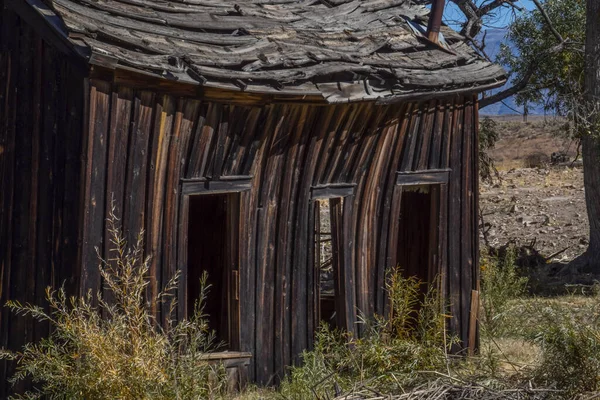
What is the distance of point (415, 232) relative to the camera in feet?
38.3

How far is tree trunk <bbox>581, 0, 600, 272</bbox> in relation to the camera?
633 inches

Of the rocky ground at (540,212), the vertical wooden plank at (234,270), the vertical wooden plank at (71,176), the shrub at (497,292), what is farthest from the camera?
the rocky ground at (540,212)

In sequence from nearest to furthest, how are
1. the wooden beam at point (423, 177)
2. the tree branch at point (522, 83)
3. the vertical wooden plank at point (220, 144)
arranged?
the vertical wooden plank at point (220, 144) < the wooden beam at point (423, 177) < the tree branch at point (522, 83)

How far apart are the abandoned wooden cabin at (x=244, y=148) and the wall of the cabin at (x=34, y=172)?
0.05ft

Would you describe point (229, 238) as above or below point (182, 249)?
above

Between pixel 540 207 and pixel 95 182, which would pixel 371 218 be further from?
pixel 540 207

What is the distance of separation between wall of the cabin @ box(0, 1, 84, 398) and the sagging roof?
542 mm

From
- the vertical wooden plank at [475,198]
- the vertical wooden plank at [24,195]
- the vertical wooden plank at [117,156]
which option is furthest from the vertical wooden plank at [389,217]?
the vertical wooden plank at [24,195]

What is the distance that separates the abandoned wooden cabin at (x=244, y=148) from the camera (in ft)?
25.5

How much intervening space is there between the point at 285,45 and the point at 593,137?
8.55 metres

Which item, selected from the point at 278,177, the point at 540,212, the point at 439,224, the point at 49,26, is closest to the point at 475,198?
the point at 439,224

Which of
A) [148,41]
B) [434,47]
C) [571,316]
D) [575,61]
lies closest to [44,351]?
[148,41]

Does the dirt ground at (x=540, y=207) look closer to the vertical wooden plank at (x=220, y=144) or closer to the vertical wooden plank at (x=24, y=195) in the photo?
the vertical wooden plank at (x=220, y=144)

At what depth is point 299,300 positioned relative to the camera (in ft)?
30.6
